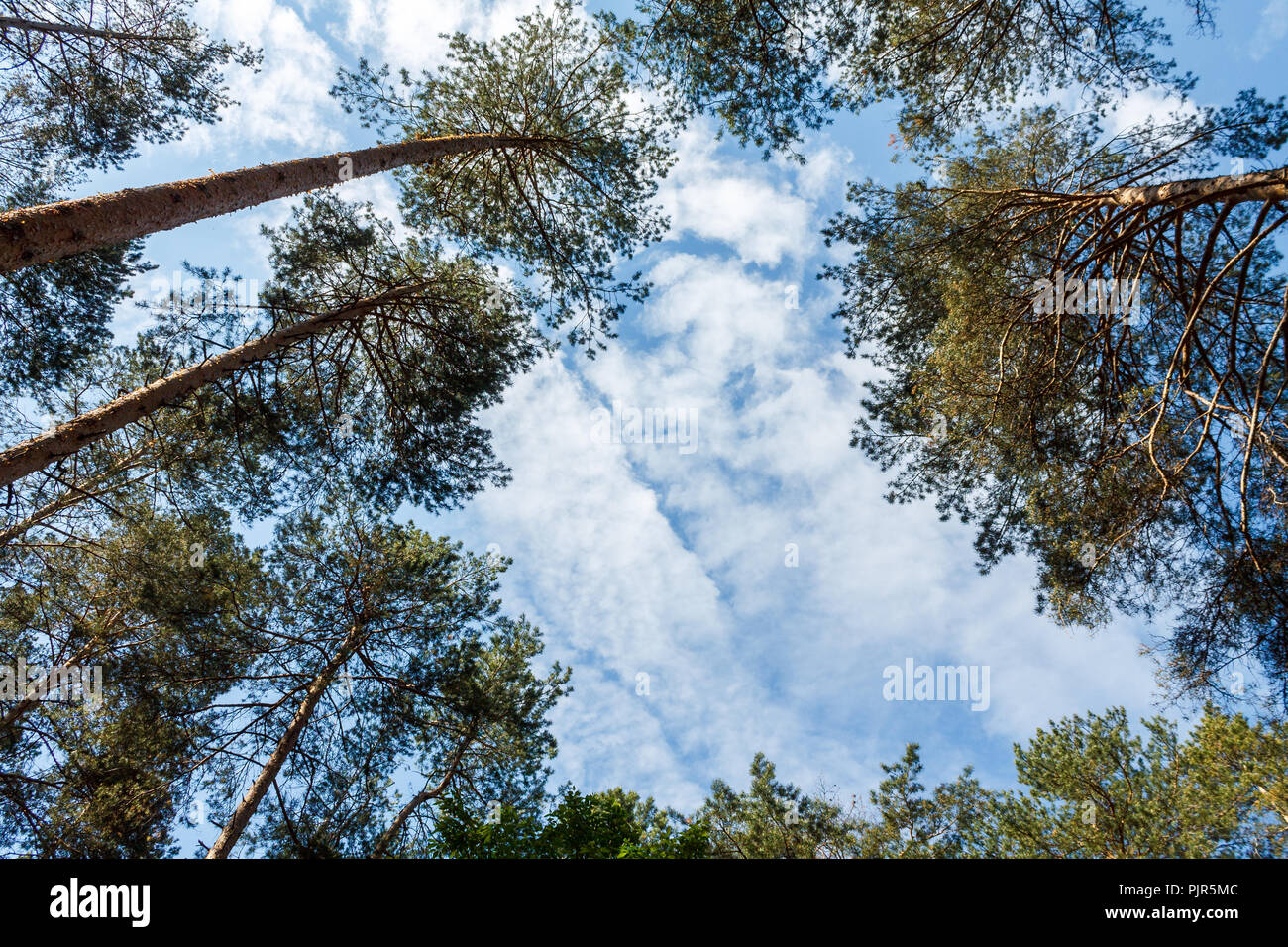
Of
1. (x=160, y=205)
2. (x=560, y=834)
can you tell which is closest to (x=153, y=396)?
(x=160, y=205)

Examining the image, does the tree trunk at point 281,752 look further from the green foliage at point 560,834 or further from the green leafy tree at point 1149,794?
the green leafy tree at point 1149,794

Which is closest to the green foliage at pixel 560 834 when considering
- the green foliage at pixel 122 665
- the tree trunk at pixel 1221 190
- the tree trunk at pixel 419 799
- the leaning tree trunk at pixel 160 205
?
the tree trunk at pixel 419 799

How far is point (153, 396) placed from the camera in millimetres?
5066

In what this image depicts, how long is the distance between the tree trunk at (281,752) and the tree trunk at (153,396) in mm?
3859

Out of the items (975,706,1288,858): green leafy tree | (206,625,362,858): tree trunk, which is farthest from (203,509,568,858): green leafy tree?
(975,706,1288,858): green leafy tree

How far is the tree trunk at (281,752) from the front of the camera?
6328 mm

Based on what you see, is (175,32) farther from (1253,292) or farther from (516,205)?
(1253,292)

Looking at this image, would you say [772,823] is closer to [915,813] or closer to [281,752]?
[915,813]

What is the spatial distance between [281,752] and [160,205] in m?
6.26

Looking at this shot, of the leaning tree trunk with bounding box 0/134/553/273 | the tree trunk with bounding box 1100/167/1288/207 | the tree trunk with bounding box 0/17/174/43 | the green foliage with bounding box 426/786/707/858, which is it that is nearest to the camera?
the leaning tree trunk with bounding box 0/134/553/273

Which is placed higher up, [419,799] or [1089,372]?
[1089,372]

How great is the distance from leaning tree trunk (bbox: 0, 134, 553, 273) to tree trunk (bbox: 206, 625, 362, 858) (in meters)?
5.35

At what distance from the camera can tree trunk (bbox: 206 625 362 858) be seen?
6.33 m

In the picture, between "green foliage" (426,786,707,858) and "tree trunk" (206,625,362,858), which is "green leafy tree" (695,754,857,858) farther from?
"tree trunk" (206,625,362,858)
